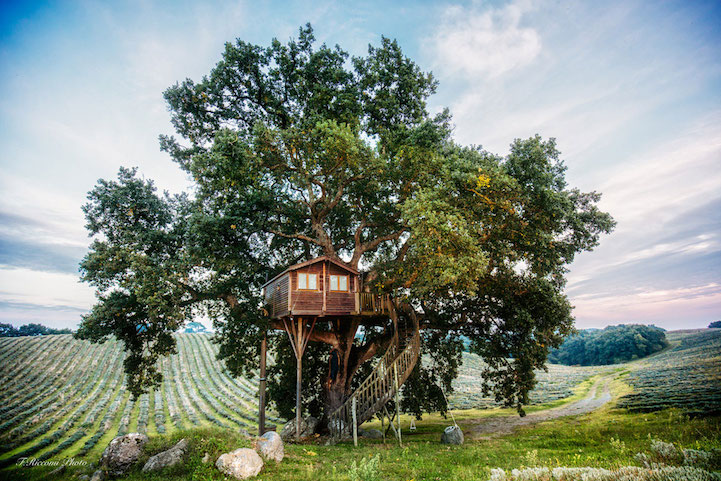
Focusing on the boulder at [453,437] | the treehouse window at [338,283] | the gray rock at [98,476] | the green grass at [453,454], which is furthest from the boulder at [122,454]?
the boulder at [453,437]

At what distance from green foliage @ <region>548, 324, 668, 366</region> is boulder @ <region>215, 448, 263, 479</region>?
275ft

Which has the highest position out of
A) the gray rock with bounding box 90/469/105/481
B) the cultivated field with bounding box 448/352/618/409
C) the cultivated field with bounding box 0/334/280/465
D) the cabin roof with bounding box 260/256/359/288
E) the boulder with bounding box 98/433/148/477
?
the cabin roof with bounding box 260/256/359/288

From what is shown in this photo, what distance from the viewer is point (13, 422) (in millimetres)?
23203

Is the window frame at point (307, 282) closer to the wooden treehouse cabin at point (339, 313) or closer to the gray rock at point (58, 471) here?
the wooden treehouse cabin at point (339, 313)

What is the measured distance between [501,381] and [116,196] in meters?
24.6

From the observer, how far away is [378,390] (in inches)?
619

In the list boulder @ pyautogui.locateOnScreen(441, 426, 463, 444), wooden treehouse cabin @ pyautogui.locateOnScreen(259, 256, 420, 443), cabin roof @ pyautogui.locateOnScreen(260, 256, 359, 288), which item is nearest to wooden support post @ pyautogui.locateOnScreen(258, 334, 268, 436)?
wooden treehouse cabin @ pyautogui.locateOnScreen(259, 256, 420, 443)

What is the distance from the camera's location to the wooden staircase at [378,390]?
15.3 m

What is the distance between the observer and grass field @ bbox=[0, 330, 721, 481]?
907cm

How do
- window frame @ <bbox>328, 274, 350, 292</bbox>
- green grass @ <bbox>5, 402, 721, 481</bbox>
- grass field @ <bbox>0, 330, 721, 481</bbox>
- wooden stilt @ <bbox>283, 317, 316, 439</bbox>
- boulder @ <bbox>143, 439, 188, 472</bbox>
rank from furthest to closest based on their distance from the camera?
1. window frame @ <bbox>328, 274, 350, 292</bbox>
2. wooden stilt @ <bbox>283, 317, 316, 439</bbox>
3. boulder @ <bbox>143, 439, 188, 472</bbox>
4. grass field @ <bbox>0, 330, 721, 481</bbox>
5. green grass @ <bbox>5, 402, 721, 481</bbox>

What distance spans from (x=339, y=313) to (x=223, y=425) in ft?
64.4

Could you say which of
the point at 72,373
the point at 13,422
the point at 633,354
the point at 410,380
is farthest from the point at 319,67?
the point at 633,354

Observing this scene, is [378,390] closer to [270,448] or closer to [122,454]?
[270,448]

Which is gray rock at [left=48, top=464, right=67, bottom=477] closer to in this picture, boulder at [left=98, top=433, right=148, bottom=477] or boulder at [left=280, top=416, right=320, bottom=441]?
boulder at [left=98, top=433, right=148, bottom=477]
